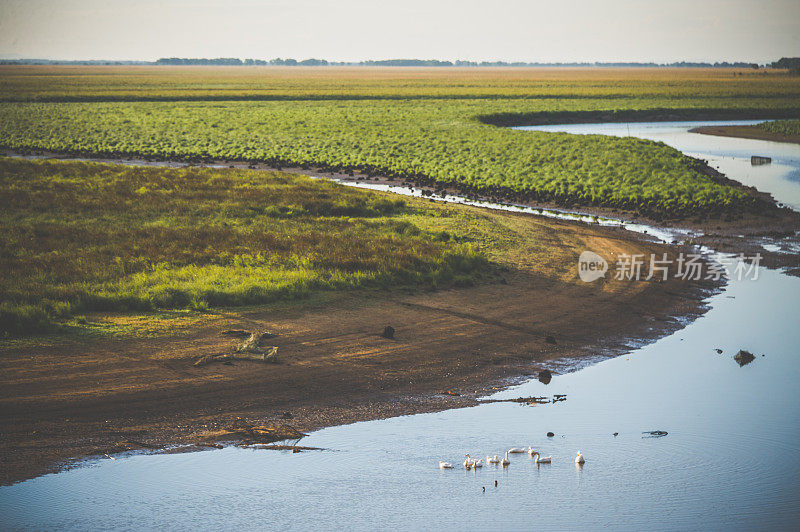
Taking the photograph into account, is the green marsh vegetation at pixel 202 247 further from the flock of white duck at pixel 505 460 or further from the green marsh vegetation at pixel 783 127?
the green marsh vegetation at pixel 783 127

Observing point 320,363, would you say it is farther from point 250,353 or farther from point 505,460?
point 505,460

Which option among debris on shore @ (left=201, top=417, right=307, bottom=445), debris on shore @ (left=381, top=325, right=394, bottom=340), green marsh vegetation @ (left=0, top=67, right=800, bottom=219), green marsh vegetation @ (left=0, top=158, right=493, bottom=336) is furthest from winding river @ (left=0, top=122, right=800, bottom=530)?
green marsh vegetation @ (left=0, top=67, right=800, bottom=219)

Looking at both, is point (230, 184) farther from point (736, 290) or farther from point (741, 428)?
point (741, 428)

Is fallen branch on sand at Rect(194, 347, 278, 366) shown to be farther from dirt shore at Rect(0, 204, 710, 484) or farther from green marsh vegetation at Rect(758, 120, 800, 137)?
green marsh vegetation at Rect(758, 120, 800, 137)

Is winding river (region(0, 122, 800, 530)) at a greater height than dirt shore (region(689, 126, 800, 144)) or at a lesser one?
lesser

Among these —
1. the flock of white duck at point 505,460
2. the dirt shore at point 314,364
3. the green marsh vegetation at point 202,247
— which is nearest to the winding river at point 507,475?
the flock of white duck at point 505,460

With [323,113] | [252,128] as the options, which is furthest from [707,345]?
[323,113]

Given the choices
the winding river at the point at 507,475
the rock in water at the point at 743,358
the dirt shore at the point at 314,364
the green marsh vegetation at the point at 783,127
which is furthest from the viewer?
the green marsh vegetation at the point at 783,127
